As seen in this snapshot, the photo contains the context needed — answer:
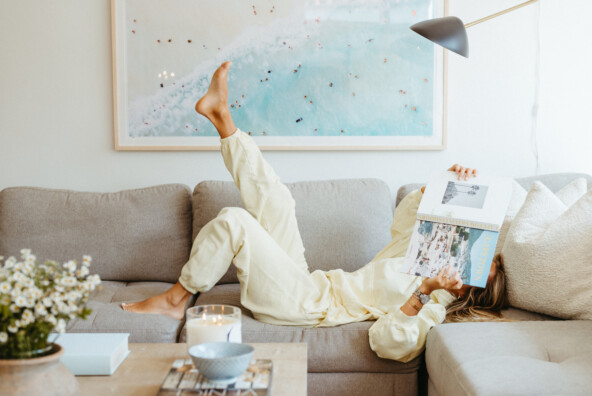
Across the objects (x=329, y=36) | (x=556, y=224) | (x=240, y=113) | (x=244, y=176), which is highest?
(x=329, y=36)

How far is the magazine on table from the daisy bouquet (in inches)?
10.2

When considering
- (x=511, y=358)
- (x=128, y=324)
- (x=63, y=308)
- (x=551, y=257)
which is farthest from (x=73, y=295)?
(x=551, y=257)

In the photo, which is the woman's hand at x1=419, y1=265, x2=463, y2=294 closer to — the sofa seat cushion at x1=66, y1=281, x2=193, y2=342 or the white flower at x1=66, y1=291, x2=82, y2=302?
the sofa seat cushion at x1=66, y1=281, x2=193, y2=342

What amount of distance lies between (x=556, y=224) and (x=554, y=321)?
1.02ft

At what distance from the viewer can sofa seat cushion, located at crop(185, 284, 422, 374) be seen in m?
1.81

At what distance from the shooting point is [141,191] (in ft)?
8.34

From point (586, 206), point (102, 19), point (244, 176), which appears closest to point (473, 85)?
point (586, 206)

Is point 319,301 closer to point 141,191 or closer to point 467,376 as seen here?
point 467,376

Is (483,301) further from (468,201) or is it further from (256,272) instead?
(256,272)

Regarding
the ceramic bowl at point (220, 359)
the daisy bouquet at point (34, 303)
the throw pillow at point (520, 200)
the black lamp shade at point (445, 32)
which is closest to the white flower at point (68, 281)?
the daisy bouquet at point (34, 303)

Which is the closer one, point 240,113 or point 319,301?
point 319,301

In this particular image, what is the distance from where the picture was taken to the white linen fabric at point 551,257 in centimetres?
175

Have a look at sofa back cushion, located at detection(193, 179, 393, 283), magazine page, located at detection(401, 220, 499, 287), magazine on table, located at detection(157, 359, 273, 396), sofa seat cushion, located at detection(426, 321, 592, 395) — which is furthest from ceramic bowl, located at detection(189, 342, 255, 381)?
sofa back cushion, located at detection(193, 179, 393, 283)

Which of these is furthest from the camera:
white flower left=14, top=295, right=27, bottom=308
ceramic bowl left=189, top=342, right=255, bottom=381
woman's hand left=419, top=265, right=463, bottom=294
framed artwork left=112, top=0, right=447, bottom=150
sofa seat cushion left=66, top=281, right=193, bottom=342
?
framed artwork left=112, top=0, right=447, bottom=150
